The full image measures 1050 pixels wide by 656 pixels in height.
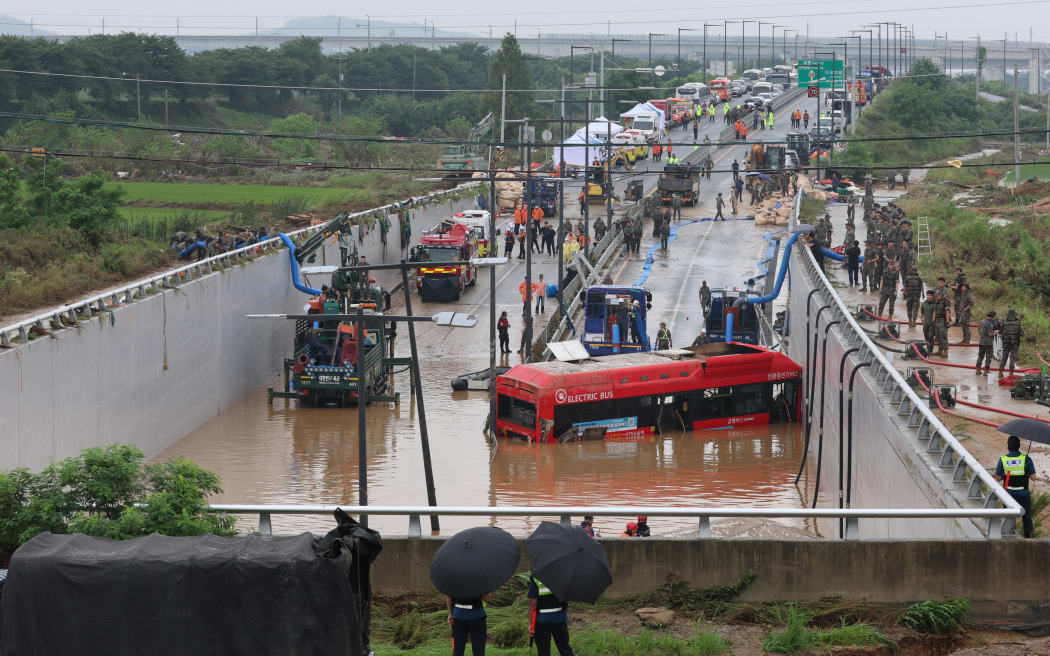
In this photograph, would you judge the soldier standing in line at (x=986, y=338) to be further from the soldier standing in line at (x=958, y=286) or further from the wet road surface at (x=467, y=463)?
the wet road surface at (x=467, y=463)

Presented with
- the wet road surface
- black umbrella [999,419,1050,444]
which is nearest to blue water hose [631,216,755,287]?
the wet road surface

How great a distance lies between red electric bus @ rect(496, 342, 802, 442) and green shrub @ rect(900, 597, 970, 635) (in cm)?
2111

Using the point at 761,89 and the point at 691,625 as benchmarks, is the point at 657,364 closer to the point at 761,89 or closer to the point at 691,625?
the point at 691,625

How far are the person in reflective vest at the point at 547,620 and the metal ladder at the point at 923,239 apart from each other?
129ft

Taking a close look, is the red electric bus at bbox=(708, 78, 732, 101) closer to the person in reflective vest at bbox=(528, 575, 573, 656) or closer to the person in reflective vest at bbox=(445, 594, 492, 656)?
the person in reflective vest at bbox=(528, 575, 573, 656)

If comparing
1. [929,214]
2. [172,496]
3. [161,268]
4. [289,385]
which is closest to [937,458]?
[172,496]

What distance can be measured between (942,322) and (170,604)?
2270 cm

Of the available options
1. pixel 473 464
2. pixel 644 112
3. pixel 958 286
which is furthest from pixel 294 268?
pixel 644 112

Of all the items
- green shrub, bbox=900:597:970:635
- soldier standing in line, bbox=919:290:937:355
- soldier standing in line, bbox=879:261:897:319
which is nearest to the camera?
green shrub, bbox=900:597:970:635

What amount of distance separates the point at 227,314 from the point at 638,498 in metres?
17.2

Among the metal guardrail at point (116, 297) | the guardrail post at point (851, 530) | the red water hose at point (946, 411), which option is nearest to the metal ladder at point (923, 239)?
the red water hose at point (946, 411)

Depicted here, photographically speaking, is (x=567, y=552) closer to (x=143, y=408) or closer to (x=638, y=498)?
(x=638, y=498)

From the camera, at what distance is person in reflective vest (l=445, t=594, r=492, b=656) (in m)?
10.9

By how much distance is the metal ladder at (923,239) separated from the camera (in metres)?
48.4
